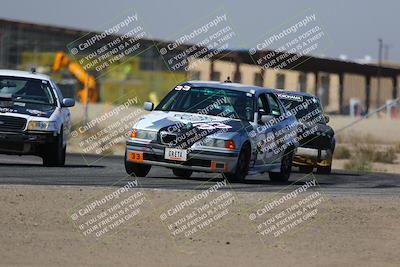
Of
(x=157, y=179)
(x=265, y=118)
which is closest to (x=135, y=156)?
(x=157, y=179)

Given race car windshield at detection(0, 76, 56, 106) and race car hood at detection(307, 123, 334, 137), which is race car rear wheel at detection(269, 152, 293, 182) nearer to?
race car hood at detection(307, 123, 334, 137)

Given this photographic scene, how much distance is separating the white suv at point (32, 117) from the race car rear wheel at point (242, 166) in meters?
3.31

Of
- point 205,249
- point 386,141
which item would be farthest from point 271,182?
point 386,141

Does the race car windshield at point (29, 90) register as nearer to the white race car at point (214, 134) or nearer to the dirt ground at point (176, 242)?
the white race car at point (214, 134)

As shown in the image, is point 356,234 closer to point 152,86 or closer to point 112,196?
point 112,196

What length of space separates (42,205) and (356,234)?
3392 millimetres

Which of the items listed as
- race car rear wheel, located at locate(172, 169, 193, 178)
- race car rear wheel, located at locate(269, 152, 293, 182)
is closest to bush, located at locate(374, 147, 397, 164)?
race car rear wheel, located at locate(269, 152, 293, 182)

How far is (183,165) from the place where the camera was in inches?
670

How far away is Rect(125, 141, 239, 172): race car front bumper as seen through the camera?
16.9 m

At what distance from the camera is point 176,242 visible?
1137 cm

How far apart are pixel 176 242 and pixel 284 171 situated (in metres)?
8.16

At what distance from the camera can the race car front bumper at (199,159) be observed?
1694 cm

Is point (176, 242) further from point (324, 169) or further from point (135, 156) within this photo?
point (324, 169)

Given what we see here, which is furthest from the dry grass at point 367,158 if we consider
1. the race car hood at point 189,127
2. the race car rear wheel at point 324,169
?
the race car hood at point 189,127
